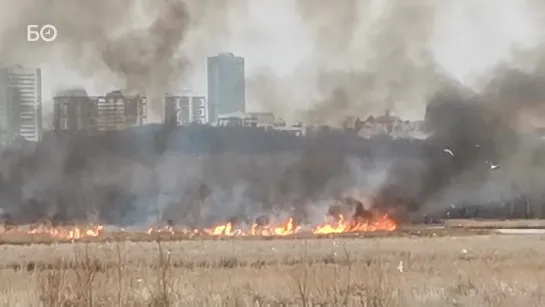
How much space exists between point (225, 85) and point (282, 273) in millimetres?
3055

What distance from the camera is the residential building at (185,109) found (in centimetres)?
963

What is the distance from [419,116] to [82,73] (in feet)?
13.9

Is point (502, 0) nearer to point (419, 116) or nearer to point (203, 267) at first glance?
point (419, 116)

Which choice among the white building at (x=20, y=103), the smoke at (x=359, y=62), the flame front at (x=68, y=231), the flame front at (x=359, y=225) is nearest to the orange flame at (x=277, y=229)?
the flame front at (x=359, y=225)

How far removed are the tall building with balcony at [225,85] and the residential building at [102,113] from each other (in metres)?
0.87

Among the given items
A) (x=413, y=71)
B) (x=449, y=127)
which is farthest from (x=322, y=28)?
(x=449, y=127)

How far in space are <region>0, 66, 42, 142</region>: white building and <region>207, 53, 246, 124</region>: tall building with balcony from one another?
209cm

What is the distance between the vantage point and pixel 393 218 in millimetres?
10016

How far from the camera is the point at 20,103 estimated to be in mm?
9516

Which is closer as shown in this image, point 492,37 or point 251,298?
point 251,298

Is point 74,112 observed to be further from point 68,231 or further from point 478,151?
point 478,151

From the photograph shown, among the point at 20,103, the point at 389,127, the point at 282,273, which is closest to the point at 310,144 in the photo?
the point at 389,127

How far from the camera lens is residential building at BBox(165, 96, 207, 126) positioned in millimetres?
9633

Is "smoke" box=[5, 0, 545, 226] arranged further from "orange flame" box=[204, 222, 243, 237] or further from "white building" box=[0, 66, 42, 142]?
"white building" box=[0, 66, 42, 142]
